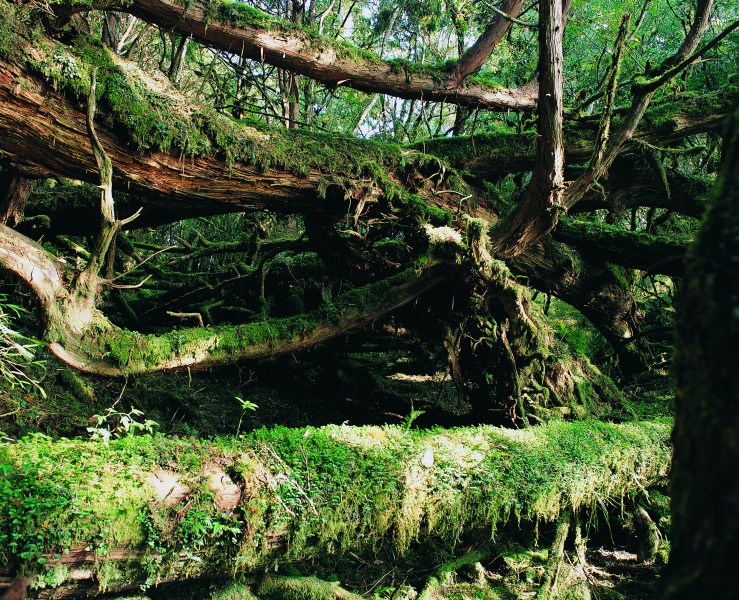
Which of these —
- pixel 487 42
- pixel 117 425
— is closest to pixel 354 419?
pixel 117 425

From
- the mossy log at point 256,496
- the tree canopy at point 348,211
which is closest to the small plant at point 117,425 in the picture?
the mossy log at point 256,496

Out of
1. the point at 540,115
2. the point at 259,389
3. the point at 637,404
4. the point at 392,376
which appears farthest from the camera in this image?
the point at 392,376

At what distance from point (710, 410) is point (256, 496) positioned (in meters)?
2.86

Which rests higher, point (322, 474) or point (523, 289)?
point (523, 289)

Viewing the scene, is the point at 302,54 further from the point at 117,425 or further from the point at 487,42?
the point at 117,425

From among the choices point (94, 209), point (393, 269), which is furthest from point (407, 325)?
point (94, 209)

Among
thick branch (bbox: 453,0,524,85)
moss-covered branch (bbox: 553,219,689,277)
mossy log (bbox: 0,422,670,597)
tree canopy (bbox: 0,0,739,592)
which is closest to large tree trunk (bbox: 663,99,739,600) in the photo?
mossy log (bbox: 0,422,670,597)

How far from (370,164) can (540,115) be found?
184cm

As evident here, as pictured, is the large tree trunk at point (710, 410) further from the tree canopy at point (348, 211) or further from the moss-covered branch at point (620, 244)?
the moss-covered branch at point (620, 244)

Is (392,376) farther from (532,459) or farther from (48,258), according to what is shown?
(48,258)

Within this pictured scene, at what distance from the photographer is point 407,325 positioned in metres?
6.45

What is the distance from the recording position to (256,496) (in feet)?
11.2

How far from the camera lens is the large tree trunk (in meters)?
0.99

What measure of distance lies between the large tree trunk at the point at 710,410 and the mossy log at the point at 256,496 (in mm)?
2704
